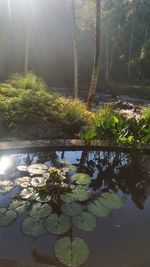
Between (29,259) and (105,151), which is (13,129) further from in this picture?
(29,259)

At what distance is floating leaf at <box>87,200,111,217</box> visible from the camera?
370 cm

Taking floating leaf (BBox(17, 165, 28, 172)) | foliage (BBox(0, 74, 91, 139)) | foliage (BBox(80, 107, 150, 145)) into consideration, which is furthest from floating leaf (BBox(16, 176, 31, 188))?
foliage (BBox(0, 74, 91, 139))

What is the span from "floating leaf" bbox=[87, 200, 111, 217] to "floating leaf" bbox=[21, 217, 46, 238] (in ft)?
2.20

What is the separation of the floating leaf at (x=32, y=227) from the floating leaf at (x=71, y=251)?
28cm

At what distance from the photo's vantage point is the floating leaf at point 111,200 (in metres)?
3.93

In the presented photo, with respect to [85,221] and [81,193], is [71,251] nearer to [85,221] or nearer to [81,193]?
[85,221]

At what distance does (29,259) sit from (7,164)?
91.4 inches

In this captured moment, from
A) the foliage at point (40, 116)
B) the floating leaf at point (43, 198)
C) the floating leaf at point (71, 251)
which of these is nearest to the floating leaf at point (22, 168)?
the floating leaf at point (43, 198)

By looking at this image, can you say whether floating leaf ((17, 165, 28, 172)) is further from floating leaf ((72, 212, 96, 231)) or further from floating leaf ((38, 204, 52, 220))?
floating leaf ((72, 212, 96, 231))

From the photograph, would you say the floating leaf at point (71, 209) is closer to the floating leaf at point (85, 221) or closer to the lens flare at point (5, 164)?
the floating leaf at point (85, 221)

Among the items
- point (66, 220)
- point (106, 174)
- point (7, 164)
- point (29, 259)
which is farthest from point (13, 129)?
point (29, 259)

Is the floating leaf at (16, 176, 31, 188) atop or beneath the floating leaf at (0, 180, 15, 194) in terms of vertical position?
atop

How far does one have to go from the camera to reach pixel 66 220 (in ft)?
11.5

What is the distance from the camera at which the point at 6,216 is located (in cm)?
351
